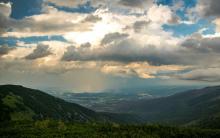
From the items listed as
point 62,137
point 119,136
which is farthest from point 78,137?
point 119,136

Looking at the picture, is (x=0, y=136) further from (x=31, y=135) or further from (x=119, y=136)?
(x=119, y=136)

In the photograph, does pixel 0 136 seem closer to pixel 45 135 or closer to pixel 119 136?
pixel 45 135

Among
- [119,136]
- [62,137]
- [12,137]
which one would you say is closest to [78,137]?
[62,137]

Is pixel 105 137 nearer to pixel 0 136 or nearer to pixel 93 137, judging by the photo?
pixel 93 137

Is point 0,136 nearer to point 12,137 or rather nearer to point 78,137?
point 12,137

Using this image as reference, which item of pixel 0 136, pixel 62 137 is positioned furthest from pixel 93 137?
pixel 0 136

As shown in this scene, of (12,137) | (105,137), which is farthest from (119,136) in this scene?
(12,137)
